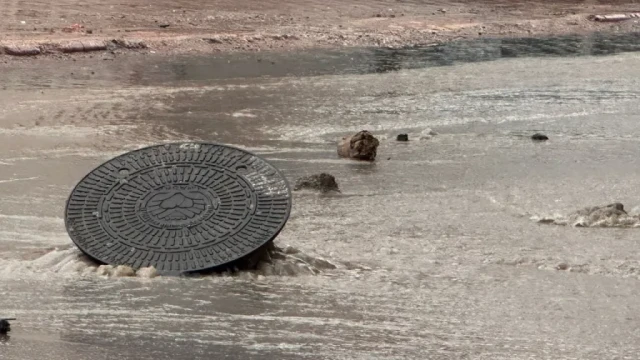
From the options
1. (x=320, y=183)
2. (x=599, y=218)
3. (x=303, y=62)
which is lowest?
(x=599, y=218)

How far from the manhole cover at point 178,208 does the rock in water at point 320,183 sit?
1158 millimetres

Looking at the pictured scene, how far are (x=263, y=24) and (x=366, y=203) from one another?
722cm

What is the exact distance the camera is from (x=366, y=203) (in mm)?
6523

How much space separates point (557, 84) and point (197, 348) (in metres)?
7.31

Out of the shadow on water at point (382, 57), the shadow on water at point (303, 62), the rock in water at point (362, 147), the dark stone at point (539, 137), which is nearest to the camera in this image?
the rock in water at point (362, 147)

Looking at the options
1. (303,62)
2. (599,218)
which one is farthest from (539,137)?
(303,62)

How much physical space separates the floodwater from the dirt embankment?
2.21 feet

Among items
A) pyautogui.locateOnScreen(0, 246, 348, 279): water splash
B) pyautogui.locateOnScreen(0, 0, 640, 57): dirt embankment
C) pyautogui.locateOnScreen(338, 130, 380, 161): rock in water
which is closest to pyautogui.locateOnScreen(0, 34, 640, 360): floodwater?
pyautogui.locateOnScreen(0, 246, 348, 279): water splash

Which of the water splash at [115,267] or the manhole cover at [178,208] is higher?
the manhole cover at [178,208]

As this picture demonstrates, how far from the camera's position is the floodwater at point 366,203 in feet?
14.2

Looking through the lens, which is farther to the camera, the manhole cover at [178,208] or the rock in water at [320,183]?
the rock in water at [320,183]

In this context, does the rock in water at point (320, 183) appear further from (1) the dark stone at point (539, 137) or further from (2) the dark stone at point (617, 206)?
(1) the dark stone at point (539, 137)

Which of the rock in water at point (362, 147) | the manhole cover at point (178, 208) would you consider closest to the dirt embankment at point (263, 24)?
the rock in water at point (362, 147)

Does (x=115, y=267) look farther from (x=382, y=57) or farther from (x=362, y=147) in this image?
(x=382, y=57)
